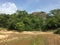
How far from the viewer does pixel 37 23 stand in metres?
68.8

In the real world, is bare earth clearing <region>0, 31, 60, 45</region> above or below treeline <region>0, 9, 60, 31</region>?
below

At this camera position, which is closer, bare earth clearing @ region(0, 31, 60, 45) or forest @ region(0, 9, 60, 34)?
bare earth clearing @ region(0, 31, 60, 45)

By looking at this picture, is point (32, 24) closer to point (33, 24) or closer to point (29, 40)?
point (33, 24)

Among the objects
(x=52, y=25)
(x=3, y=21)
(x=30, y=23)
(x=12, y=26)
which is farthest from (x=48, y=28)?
(x=3, y=21)

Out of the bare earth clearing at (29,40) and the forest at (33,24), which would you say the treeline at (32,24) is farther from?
the bare earth clearing at (29,40)

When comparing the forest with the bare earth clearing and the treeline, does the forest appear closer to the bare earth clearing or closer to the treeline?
the treeline

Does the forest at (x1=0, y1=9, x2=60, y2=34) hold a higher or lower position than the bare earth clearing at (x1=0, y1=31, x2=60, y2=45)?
higher

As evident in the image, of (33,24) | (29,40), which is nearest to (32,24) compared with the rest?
(33,24)

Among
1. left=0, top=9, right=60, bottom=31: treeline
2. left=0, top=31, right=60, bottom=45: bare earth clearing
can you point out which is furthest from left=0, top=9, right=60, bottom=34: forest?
left=0, top=31, right=60, bottom=45: bare earth clearing

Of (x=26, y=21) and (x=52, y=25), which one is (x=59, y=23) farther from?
(x=26, y=21)

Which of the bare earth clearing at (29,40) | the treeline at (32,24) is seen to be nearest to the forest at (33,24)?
the treeline at (32,24)

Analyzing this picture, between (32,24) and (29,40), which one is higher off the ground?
(32,24)

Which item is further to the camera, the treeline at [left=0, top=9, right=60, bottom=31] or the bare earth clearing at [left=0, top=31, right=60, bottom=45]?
the treeline at [left=0, top=9, right=60, bottom=31]

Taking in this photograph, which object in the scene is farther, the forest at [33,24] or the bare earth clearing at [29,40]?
the forest at [33,24]
